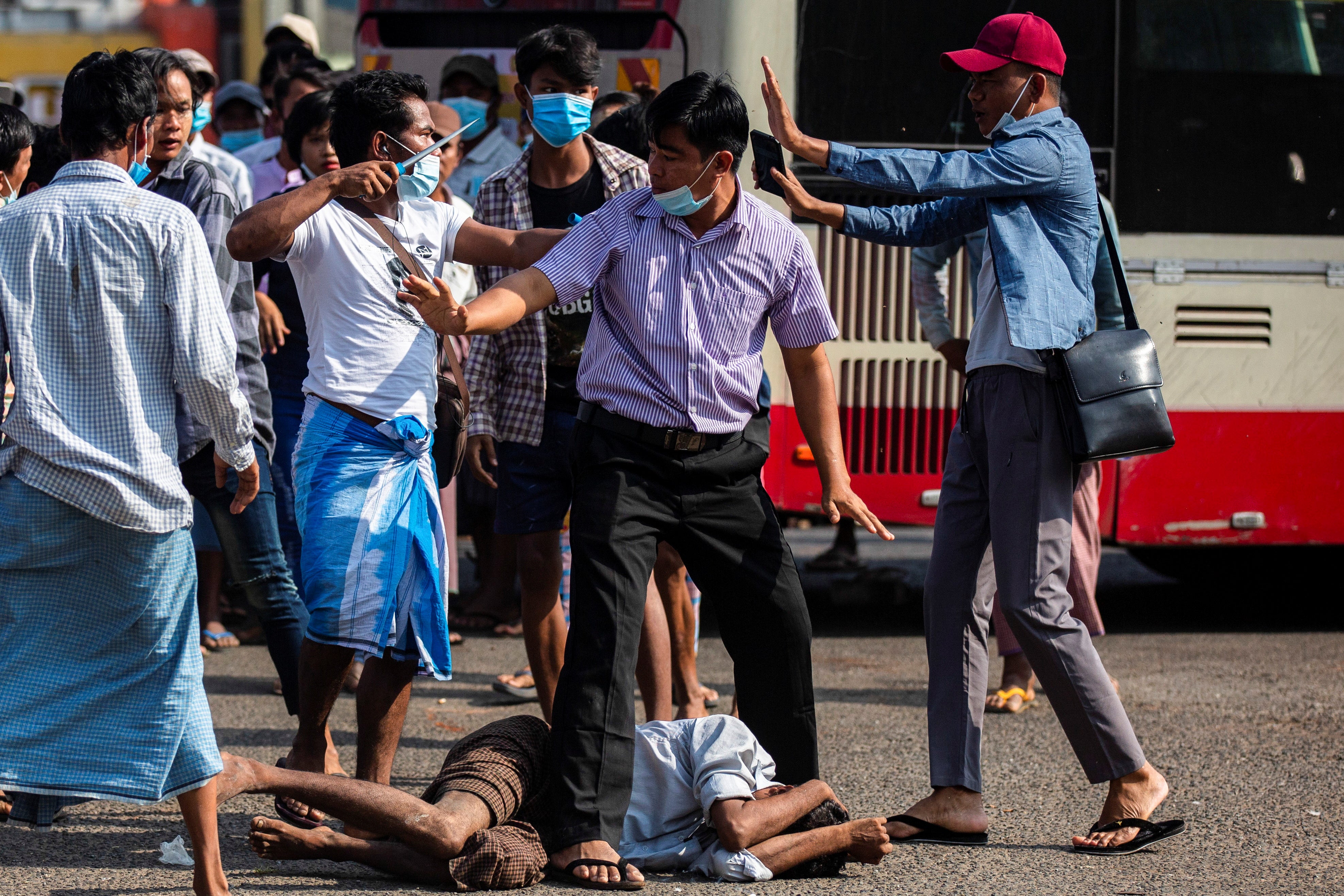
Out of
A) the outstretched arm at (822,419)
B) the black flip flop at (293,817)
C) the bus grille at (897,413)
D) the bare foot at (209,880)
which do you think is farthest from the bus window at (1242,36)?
the bare foot at (209,880)

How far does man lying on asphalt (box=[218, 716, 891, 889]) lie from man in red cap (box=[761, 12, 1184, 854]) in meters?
0.46

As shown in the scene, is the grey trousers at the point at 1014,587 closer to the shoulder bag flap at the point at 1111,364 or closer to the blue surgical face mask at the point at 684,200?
the shoulder bag flap at the point at 1111,364

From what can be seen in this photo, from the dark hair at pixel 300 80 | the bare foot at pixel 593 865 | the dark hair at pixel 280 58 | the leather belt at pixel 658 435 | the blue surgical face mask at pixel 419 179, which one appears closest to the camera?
the bare foot at pixel 593 865

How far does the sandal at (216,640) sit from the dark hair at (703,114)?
11.7ft

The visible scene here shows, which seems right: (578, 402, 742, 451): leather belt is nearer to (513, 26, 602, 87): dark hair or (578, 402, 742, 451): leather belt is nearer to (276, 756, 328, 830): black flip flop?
(276, 756, 328, 830): black flip flop

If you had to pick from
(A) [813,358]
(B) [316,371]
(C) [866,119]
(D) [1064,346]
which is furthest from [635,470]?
(C) [866,119]

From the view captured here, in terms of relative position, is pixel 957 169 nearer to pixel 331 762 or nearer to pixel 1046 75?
pixel 1046 75

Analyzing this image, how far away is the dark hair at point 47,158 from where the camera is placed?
4922 millimetres

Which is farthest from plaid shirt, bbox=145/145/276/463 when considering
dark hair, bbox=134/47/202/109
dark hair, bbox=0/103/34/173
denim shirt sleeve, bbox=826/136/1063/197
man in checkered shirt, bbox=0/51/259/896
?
denim shirt sleeve, bbox=826/136/1063/197

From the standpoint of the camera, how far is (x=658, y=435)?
3869 millimetres

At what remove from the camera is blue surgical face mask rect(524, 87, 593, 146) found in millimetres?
4699

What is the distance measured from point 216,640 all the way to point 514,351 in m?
2.47

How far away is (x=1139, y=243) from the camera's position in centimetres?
686

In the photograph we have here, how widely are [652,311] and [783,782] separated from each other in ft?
4.06
